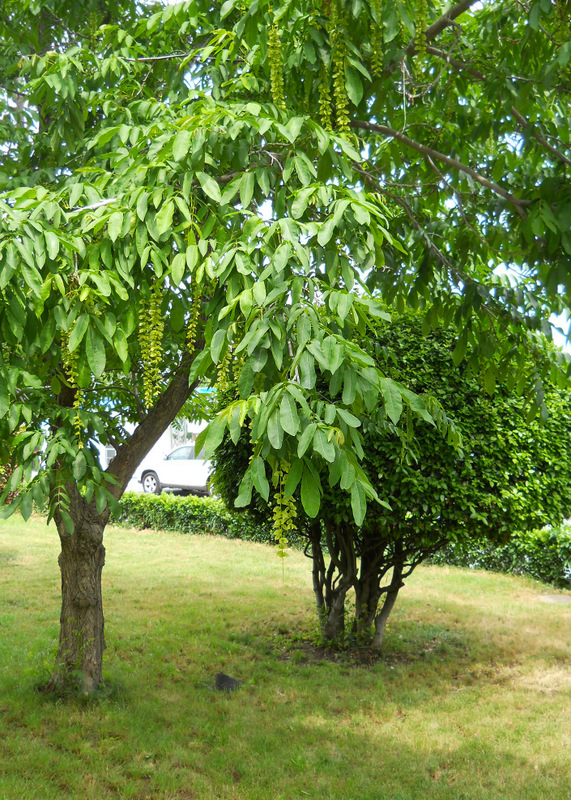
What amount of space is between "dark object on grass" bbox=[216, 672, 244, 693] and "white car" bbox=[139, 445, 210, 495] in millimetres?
10900

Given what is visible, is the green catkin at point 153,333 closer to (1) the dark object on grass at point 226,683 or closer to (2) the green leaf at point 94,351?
(2) the green leaf at point 94,351

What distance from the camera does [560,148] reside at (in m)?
3.96

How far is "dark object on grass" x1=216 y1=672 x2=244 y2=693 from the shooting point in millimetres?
5270

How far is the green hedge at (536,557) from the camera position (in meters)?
9.02

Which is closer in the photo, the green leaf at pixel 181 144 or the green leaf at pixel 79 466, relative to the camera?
the green leaf at pixel 181 144

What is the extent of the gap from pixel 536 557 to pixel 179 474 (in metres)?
9.65

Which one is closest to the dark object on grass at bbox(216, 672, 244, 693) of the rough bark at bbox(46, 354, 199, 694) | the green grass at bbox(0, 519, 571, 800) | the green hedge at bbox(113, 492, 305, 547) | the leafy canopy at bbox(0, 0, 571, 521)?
the green grass at bbox(0, 519, 571, 800)

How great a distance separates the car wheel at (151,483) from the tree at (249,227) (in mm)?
12601

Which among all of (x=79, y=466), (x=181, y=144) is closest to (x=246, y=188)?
(x=181, y=144)

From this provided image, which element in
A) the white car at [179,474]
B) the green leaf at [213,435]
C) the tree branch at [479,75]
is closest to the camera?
the green leaf at [213,435]

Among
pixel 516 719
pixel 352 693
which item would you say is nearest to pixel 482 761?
pixel 516 719

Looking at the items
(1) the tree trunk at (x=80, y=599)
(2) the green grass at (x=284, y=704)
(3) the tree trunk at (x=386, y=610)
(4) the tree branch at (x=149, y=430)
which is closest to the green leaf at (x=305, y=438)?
(2) the green grass at (x=284, y=704)

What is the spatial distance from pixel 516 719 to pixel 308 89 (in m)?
4.29

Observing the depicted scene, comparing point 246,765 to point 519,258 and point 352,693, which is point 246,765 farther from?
point 519,258
